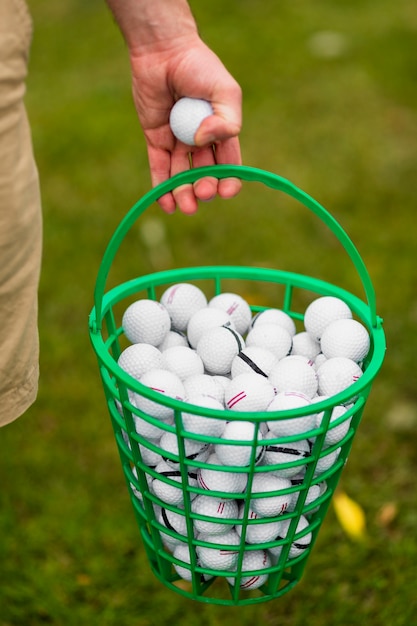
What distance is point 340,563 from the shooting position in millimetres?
1604

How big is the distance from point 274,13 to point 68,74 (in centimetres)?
124

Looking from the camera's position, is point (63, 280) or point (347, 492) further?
point (63, 280)

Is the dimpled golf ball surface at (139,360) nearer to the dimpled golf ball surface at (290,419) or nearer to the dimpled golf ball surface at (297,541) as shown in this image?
the dimpled golf ball surface at (290,419)

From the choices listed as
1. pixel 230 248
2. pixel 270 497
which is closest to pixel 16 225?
pixel 270 497

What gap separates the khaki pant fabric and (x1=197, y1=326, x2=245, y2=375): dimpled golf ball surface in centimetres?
28

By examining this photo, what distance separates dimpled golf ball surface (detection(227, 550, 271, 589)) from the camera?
3.72ft

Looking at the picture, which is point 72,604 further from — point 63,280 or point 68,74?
point 68,74

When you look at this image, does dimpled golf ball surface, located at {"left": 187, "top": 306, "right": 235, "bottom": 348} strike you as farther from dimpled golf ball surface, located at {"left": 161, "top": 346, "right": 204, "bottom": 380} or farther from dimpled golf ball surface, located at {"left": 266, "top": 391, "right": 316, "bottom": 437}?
dimpled golf ball surface, located at {"left": 266, "top": 391, "right": 316, "bottom": 437}

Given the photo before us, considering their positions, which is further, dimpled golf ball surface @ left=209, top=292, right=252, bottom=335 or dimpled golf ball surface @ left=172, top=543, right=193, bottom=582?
dimpled golf ball surface @ left=209, top=292, right=252, bottom=335

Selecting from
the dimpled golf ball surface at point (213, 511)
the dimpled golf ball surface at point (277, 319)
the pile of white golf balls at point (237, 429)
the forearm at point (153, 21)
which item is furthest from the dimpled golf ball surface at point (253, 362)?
the forearm at point (153, 21)

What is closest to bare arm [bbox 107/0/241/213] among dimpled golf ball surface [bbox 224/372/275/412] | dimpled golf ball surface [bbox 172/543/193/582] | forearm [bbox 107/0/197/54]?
forearm [bbox 107/0/197/54]

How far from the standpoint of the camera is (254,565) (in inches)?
44.6

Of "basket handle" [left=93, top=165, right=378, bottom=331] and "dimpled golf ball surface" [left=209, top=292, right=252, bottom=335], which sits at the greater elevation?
"basket handle" [left=93, top=165, right=378, bottom=331]

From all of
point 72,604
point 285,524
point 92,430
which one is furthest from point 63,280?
point 285,524
